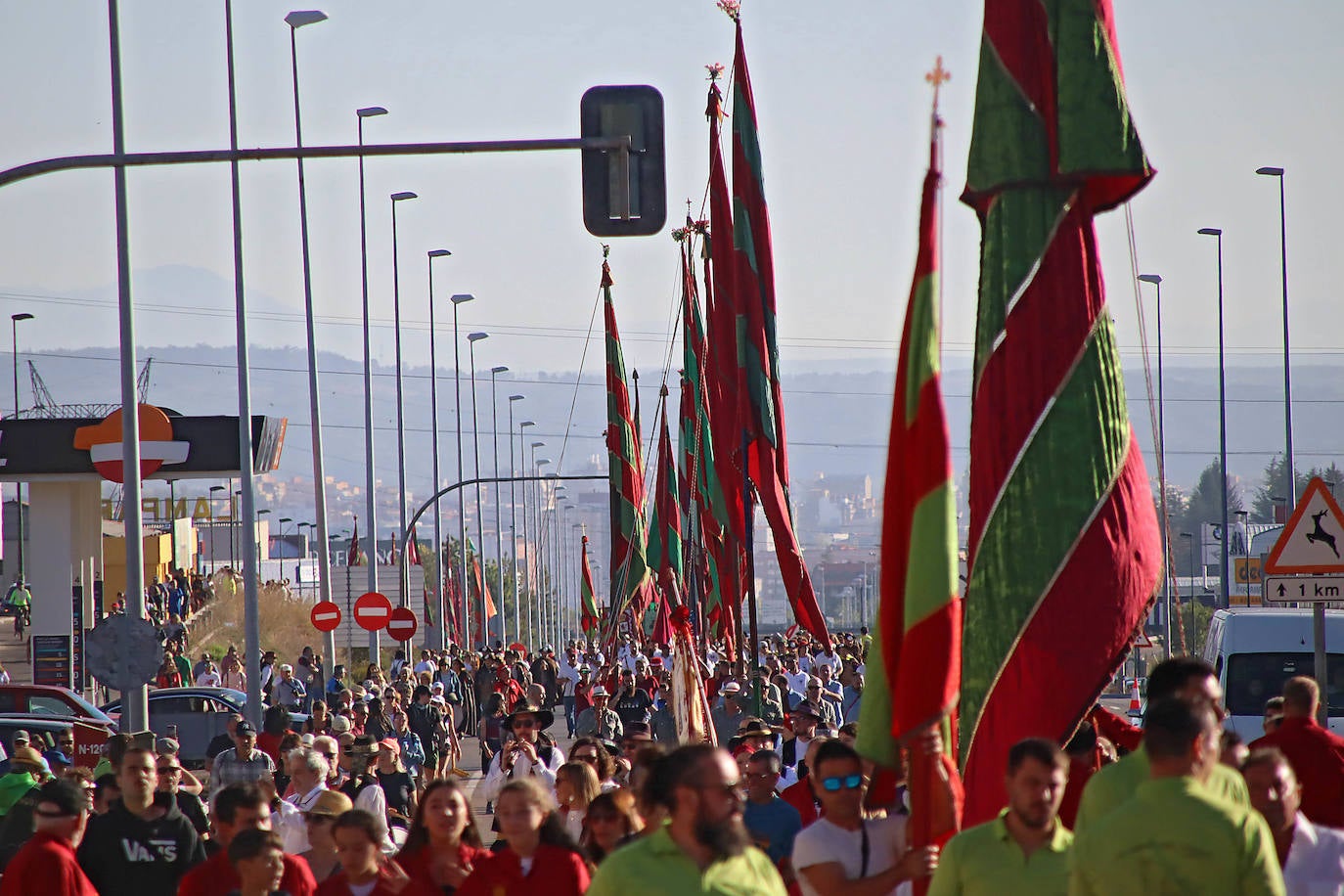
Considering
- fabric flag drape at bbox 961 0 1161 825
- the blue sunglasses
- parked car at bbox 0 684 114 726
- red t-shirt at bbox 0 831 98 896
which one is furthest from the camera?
parked car at bbox 0 684 114 726

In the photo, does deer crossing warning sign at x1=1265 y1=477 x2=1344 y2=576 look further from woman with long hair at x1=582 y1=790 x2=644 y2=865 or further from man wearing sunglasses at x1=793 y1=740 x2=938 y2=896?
man wearing sunglasses at x1=793 y1=740 x2=938 y2=896

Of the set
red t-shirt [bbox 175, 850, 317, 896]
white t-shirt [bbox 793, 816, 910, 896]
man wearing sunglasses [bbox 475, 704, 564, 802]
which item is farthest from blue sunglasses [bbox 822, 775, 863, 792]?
man wearing sunglasses [bbox 475, 704, 564, 802]

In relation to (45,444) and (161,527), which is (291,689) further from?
(161,527)

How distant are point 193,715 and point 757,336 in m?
11.2

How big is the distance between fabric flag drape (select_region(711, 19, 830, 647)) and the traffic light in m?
6.13

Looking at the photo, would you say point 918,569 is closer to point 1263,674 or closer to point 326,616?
point 1263,674

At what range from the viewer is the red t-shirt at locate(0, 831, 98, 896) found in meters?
8.34

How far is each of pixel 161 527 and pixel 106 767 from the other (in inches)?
2948

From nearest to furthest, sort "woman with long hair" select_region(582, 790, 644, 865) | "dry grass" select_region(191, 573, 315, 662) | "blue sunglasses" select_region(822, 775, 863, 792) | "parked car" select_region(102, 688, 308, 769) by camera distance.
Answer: "blue sunglasses" select_region(822, 775, 863, 792) < "woman with long hair" select_region(582, 790, 644, 865) < "parked car" select_region(102, 688, 308, 769) < "dry grass" select_region(191, 573, 315, 662)

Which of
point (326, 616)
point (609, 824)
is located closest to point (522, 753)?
point (609, 824)

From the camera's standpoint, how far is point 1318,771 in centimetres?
887

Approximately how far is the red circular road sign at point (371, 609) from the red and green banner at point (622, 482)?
3413 mm

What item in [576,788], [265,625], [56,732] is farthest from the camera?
[265,625]

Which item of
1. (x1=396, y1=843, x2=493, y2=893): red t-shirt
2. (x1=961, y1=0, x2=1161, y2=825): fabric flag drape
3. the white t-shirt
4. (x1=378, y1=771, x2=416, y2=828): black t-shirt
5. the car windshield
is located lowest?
the car windshield
